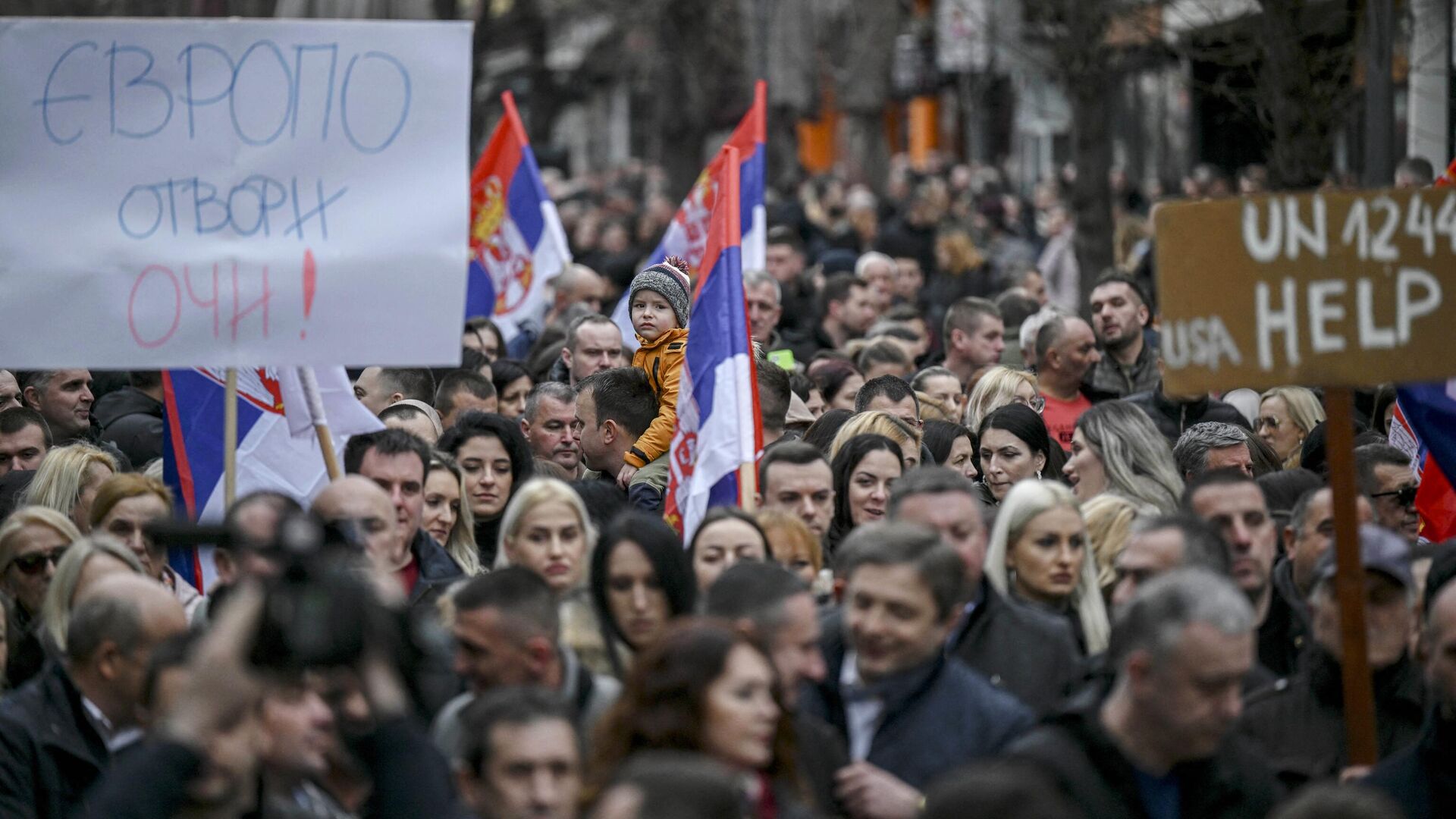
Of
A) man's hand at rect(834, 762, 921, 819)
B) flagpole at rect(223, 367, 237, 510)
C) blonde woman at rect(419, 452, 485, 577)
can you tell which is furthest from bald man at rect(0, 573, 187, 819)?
blonde woman at rect(419, 452, 485, 577)

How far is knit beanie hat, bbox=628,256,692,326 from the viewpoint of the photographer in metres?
8.98

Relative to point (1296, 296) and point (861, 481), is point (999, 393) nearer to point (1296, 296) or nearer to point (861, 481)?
point (861, 481)

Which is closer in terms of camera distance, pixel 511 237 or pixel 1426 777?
pixel 1426 777

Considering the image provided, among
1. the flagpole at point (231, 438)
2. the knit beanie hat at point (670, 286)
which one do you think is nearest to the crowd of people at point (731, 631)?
the knit beanie hat at point (670, 286)

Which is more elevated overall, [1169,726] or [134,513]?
[134,513]

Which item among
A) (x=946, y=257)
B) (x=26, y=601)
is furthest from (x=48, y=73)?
(x=946, y=257)

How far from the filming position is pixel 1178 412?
9508 millimetres

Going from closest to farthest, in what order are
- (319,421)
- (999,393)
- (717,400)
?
(319,421)
(717,400)
(999,393)

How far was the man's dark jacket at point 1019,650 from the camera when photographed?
5336 mm

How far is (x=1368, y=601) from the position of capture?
17.4 feet

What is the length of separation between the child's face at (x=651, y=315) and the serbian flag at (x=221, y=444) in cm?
166

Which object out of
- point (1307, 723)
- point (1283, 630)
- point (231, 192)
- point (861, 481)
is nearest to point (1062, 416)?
point (861, 481)

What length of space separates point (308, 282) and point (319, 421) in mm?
519

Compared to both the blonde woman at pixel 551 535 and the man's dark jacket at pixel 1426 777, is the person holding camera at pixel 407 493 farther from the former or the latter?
the man's dark jacket at pixel 1426 777
